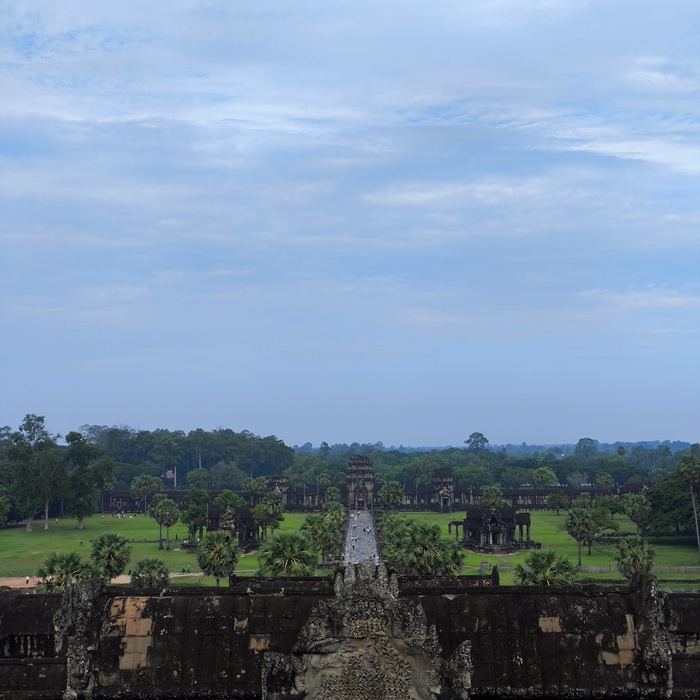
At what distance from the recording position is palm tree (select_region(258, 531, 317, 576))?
50.2 m

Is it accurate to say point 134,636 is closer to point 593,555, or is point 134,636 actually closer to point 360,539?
point 593,555

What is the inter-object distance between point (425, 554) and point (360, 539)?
194 ft

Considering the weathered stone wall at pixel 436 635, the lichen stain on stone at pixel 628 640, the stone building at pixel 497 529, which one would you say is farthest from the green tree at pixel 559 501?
the lichen stain on stone at pixel 628 640

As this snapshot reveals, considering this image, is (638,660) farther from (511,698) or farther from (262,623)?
(262,623)

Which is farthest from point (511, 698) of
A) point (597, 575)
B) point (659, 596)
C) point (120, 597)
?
point (597, 575)

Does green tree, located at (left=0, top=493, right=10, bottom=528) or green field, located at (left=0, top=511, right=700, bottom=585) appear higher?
green tree, located at (left=0, top=493, right=10, bottom=528)

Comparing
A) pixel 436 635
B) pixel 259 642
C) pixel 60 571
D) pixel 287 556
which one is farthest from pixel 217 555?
pixel 436 635

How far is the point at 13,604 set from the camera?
36.0 meters

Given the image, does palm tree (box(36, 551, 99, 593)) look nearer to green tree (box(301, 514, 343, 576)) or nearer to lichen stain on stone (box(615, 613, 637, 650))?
green tree (box(301, 514, 343, 576))

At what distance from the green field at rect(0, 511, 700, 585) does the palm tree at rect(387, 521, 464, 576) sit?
2204cm

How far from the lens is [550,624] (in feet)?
72.8

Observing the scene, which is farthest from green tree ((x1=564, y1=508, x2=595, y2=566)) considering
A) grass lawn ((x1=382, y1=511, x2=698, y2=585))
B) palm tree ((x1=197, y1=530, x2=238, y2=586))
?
palm tree ((x1=197, y1=530, x2=238, y2=586))

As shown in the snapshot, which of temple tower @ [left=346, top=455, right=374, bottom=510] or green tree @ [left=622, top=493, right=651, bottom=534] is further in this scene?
temple tower @ [left=346, top=455, right=374, bottom=510]

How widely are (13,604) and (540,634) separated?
24047mm
